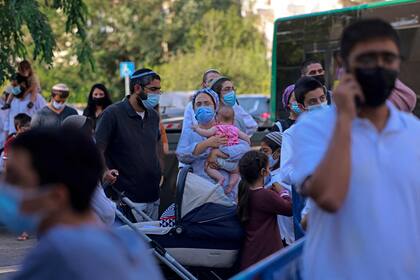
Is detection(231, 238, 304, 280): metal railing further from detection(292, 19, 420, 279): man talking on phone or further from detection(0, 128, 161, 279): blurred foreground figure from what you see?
detection(0, 128, 161, 279): blurred foreground figure

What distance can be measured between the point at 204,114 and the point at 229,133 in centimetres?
27

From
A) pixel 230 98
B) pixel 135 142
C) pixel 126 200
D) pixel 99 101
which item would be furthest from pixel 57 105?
pixel 126 200

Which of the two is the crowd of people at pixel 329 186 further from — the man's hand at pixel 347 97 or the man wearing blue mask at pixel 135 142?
the man wearing blue mask at pixel 135 142

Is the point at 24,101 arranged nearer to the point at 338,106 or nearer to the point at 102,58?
the point at 338,106

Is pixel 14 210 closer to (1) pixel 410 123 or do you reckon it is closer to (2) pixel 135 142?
(1) pixel 410 123

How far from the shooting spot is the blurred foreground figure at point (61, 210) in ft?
8.26

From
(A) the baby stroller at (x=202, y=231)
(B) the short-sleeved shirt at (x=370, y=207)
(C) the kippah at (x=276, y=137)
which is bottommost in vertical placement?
(A) the baby stroller at (x=202, y=231)

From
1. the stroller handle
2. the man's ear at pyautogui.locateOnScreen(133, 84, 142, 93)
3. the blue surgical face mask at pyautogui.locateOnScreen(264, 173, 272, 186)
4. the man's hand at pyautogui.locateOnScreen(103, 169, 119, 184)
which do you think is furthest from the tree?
the blue surgical face mask at pyautogui.locateOnScreen(264, 173, 272, 186)

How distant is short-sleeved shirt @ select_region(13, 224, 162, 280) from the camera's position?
8.21 ft

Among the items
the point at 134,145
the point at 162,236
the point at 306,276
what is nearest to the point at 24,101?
the point at 134,145

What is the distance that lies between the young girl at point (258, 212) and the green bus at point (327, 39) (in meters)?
6.73

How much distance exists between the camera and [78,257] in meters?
2.50

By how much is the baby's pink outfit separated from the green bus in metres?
5.20

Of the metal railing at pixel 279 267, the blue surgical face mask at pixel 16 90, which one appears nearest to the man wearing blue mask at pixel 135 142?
the metal railing at pixel 279 267
